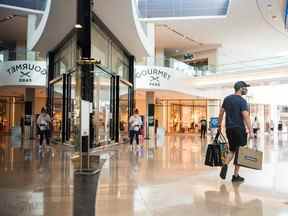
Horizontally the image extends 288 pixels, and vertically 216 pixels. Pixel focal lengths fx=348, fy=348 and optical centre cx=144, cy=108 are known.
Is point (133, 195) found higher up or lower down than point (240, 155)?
lower down

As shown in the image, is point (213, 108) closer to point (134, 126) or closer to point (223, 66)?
point (223, 66)

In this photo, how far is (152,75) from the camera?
22703 millimetres

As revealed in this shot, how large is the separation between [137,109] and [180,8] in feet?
32.1

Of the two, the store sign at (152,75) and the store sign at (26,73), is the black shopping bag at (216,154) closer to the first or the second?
the store sign at (152,75)

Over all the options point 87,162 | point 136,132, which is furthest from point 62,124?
point 87,162

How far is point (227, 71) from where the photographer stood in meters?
24.4

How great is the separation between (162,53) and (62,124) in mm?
16352

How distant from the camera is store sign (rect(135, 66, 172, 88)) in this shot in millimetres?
22234

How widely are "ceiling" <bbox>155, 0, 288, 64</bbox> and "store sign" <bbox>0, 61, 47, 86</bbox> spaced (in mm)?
7913

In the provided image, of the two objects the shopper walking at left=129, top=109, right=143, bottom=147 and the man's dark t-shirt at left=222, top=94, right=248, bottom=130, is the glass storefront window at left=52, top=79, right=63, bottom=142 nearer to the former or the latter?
the shopper walking at left=129, top=109, right=143, bottom=147

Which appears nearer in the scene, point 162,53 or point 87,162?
point 87,162

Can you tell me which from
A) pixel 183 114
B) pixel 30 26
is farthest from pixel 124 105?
pixel 183 114

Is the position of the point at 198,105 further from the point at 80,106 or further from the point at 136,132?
the point at 80,106

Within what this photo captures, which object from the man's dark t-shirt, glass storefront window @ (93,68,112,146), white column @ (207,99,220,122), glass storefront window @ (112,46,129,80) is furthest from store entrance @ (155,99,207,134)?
the man's dark t-shirt
